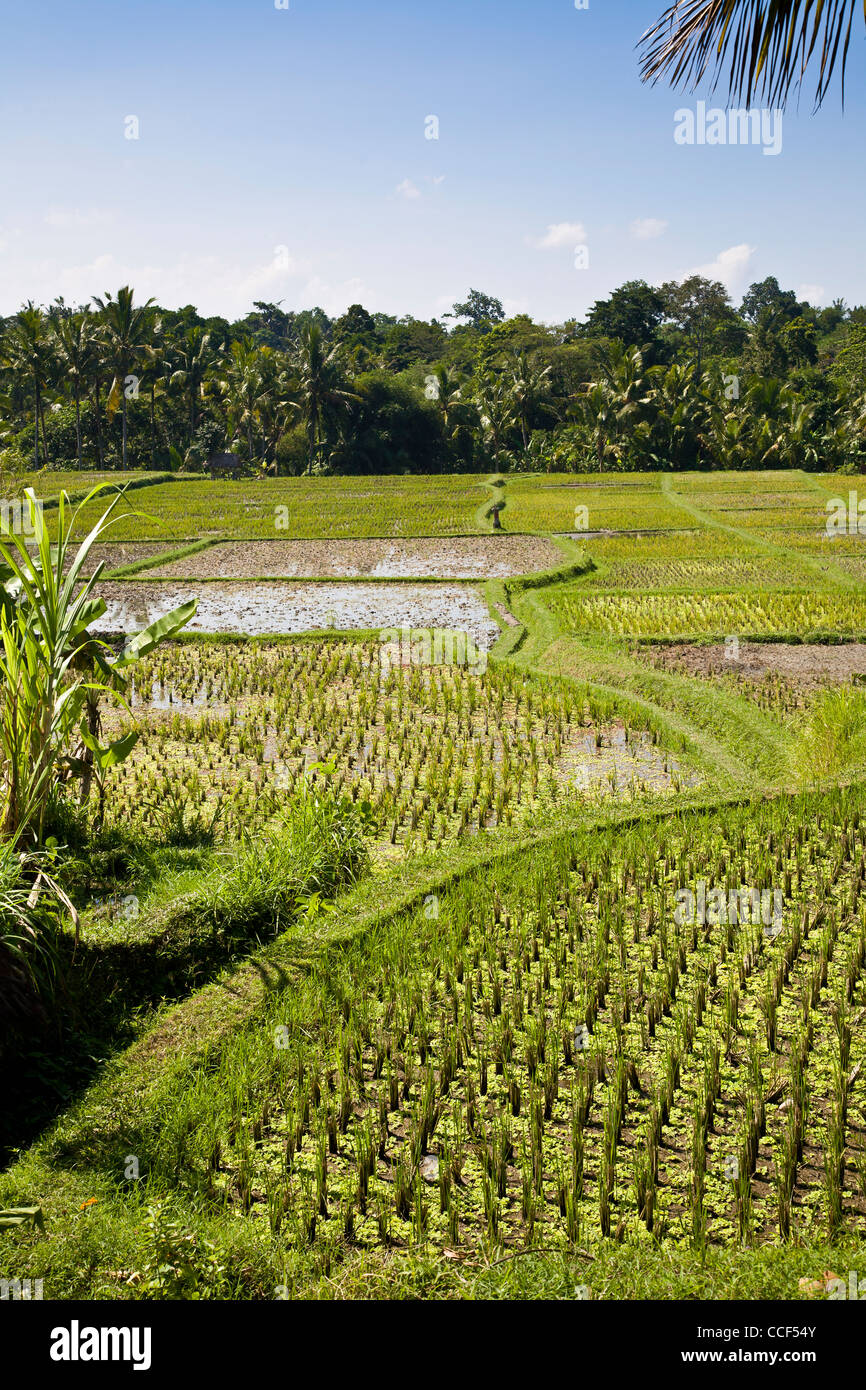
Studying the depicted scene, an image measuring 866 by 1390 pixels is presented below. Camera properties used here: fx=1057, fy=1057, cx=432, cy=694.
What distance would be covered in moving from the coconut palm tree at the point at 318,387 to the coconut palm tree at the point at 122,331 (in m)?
4.42

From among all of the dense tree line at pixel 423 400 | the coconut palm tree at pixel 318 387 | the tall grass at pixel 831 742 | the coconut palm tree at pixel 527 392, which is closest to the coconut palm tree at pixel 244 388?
the dense tree line at pixel 423 400

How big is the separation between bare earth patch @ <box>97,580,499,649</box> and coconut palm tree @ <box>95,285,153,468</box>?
17.2 m

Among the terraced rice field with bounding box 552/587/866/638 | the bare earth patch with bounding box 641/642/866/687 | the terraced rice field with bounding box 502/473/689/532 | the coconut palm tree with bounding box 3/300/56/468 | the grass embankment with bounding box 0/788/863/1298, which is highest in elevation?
the coconut palm tree with bounding box 3/300/56/468

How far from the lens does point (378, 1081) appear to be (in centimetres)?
359

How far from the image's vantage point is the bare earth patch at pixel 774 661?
919 centimetres

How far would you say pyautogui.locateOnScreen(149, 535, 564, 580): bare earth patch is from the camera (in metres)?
15.6

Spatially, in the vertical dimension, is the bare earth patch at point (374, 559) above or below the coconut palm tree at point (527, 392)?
below

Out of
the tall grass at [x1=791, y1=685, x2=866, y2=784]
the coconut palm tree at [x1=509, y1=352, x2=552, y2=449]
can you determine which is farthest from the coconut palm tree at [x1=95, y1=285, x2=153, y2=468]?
the tall grass at [x1=791, y1=685, x2=866, y2=784]

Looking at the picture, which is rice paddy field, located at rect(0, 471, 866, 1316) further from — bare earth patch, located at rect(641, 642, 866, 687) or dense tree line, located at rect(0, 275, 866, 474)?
dense tree line, located at rect(0, 275, 866, 474)

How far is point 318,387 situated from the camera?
30375 millimetres

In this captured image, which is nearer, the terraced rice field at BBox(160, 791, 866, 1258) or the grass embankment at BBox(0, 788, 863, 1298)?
the grass embankment at BBox(0, 788, 863, 1298)

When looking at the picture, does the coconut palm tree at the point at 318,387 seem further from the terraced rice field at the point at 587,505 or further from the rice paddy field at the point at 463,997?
the rice paddy field at the point at 463,997
